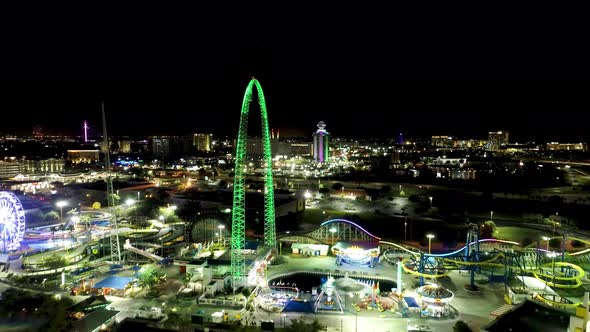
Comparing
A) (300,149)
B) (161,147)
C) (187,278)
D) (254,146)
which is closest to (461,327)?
(187,278)

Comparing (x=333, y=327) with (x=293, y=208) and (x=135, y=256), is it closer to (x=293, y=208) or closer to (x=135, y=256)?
(x=135, y=256)

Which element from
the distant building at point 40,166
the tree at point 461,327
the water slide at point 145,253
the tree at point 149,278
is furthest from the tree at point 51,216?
the distant building at point 40,166

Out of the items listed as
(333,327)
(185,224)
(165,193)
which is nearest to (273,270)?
(333,327)

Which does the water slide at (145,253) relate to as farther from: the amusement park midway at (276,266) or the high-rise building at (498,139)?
the high-rise building at (498,139)

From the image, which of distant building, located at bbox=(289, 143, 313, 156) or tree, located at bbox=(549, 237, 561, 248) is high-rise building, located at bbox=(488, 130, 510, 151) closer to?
distant building, located at bbox=(289, 143, 313, 156)

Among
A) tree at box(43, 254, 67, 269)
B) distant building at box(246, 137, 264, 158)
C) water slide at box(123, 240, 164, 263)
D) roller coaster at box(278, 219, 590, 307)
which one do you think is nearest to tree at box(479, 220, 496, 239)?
roller coaster at box(278, 219, 590, 307)

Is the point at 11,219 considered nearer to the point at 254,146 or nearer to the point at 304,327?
the point at 304,327
